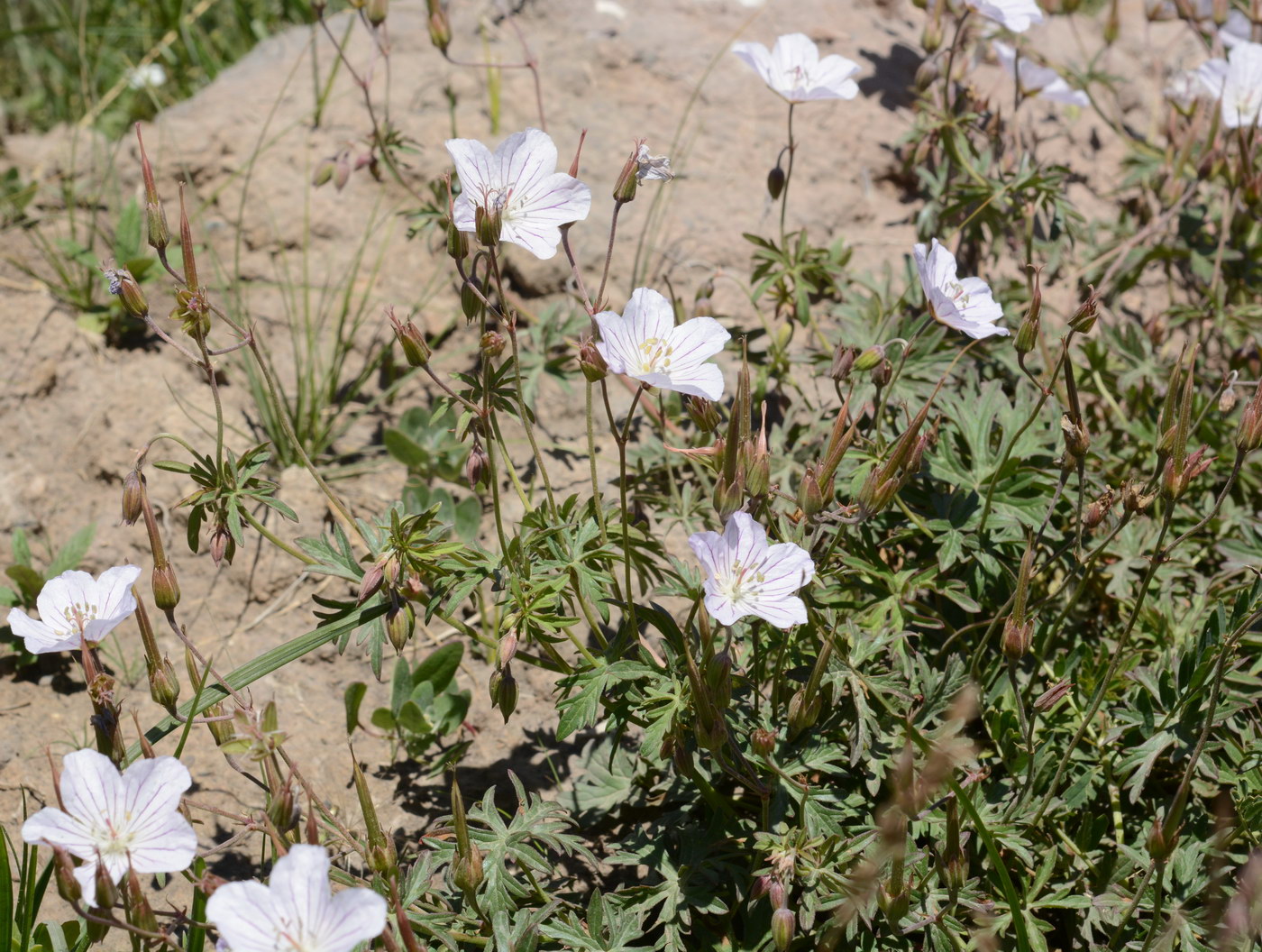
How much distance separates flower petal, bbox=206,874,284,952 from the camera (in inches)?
57.2

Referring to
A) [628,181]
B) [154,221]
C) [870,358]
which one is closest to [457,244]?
[628,181]

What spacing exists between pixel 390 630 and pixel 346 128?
2.35 metres

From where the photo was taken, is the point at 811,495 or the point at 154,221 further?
the point at 154,221

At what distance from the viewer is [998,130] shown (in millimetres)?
3219

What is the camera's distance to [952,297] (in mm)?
2154

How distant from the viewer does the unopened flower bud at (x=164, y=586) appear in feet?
6.18

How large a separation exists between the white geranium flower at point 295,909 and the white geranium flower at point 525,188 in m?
1.12

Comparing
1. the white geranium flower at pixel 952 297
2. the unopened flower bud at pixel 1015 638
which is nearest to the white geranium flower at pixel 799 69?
the white geranium flower at pixel 952 297

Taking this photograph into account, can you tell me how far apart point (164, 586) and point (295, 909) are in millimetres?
659

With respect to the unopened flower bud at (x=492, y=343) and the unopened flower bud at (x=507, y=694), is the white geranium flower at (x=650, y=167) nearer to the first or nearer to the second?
the unopened flower bud at (x=492, y=343)

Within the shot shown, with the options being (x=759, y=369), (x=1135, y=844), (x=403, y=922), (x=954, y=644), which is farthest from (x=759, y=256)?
(x=403, y=922)

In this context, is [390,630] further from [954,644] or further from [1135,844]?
[1135,844]

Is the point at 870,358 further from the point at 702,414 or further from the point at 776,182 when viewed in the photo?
the point at 776,182

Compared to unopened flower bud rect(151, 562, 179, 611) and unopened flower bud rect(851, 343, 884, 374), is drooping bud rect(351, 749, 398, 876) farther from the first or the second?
unopened flower bud rect(851, 343, 884, 374)
